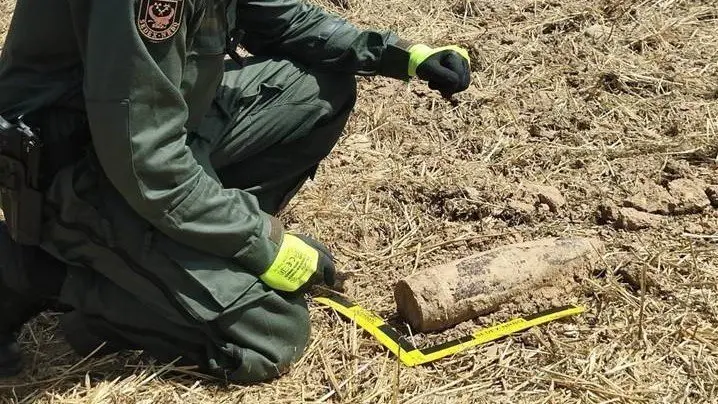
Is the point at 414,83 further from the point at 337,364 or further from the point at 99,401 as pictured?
the point at 99,401

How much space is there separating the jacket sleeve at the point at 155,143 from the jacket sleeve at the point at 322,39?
71 centimetres

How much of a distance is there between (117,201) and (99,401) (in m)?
0.54

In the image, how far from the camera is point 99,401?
2.44 metres

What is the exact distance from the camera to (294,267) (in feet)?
Result: 8.29

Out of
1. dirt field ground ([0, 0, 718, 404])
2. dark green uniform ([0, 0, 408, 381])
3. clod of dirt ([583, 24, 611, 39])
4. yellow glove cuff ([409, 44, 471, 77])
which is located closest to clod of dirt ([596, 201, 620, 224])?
dirt field ground ([0, 0, 718, 404])

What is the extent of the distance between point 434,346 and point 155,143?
3.35ft

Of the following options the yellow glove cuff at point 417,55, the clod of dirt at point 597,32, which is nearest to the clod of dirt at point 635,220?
the yellow glove cuff at point 417,55

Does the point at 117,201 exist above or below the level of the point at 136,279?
above

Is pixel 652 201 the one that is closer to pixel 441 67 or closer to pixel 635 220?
pixel 635 220

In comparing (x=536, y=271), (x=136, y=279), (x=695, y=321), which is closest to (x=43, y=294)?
(x=136, y=279)

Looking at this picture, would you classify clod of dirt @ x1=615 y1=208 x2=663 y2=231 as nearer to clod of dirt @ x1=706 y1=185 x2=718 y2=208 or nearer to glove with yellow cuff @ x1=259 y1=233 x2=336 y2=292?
clod of dirt @ x1=706 y1=185 x2=718 y2=208

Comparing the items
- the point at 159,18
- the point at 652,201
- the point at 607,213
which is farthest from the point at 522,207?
the point at 159,18

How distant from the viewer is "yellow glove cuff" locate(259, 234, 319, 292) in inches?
98.3

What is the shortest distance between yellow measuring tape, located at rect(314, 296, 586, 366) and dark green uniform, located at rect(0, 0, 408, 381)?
0.69ft
